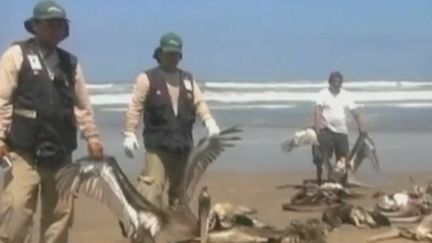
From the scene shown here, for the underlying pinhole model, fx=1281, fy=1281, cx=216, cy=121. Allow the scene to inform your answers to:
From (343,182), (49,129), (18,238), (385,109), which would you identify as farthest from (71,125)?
(385,109)

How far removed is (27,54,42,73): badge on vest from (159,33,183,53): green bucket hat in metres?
2.12

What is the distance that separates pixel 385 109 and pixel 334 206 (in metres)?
28.1

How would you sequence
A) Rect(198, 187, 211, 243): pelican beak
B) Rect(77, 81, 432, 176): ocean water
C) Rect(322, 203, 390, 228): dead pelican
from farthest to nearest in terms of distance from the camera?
1. Rect(77, 81, 432, 176): ocean water
2. Rect(322, 203, 390, 228): dead pelican
3. Rect(198, 187, 211, 243): pelican beak

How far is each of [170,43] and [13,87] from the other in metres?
2.33

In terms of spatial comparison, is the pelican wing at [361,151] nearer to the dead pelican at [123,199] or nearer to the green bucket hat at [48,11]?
the dead pelican at [123,199]

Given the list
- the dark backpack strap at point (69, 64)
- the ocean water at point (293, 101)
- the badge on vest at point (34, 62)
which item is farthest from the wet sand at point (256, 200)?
the ocean water at point (293, 101)

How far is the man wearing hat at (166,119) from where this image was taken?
11.0 metres

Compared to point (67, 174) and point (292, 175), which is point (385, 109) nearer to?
point (292, 175)

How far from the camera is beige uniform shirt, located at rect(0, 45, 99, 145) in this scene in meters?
8.80

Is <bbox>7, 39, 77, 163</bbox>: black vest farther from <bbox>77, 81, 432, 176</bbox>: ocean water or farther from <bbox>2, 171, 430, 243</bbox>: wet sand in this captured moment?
<bbox>77, 81, 432, 176</bbox>: ocean water

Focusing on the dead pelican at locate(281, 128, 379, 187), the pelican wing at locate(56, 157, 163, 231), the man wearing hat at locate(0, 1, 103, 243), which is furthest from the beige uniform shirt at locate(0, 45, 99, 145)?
the dead pelican at locate(281, 128, 379, 187)

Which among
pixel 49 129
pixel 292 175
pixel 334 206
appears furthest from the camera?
pixel 292 175

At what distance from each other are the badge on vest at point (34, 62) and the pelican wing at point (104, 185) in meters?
0.75

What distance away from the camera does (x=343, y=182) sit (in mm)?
16125
